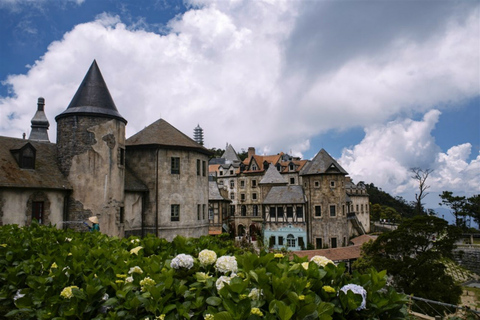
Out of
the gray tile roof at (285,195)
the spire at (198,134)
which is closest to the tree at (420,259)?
the gray tile roof at (285,195)

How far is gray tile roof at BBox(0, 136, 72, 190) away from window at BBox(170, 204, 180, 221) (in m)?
7.14

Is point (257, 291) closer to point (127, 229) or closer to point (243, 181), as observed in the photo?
point (127, 229)

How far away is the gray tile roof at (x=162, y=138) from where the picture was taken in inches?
933

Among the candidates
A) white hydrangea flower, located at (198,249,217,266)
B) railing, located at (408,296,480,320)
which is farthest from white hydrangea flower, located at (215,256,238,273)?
railing, located at (408,296,480,320)

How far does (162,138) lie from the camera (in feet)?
79.6

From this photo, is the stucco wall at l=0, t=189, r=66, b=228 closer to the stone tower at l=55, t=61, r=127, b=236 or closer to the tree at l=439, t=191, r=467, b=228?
the stone tower at l=55, t=61, r=127, b=236

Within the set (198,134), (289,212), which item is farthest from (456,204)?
(198,134)

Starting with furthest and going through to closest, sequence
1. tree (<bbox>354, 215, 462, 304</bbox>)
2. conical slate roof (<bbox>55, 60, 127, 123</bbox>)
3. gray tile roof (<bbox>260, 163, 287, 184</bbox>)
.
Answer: gray tile roof (<bbox>260, 163, 287, 184</bbox>) → tree (<bbox>354, 215, 462, 304</bbox>) → conical slate roof (<bbox>55, 60, 127, 123</bbox>)

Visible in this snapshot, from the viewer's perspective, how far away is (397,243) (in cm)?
2342

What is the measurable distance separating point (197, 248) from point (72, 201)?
620 inches

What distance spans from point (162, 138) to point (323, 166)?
23.1 meters

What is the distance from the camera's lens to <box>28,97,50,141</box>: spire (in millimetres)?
43125

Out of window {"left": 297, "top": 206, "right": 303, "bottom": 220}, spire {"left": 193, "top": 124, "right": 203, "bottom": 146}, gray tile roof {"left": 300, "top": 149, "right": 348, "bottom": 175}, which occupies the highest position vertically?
spire {"left": 193, "top": 124, "right": 203, "bottom": 146}

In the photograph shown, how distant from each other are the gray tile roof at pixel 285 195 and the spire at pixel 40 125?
31211 millimetres
